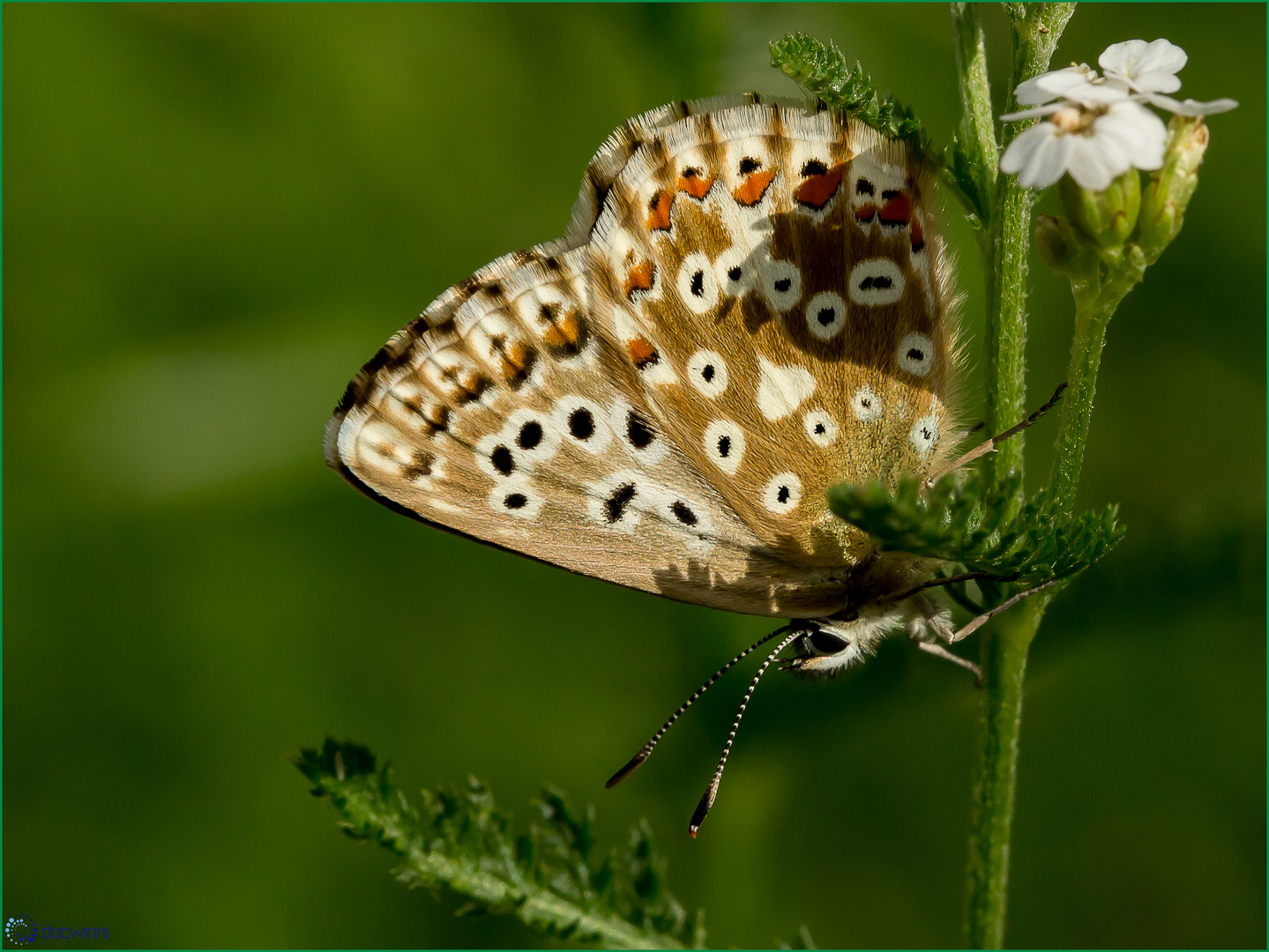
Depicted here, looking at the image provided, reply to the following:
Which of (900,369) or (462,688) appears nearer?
(900,369)

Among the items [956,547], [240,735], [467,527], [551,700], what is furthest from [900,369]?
[240,735]

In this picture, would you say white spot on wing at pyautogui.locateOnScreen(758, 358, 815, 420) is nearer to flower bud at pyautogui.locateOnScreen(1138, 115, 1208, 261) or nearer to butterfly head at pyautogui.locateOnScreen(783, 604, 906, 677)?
butterfly head at pyautogui.locateOnScreen(783, 604, 906, 677)

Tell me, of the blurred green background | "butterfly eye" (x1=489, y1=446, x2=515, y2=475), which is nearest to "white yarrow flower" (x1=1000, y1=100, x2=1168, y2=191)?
"butterfly eye" (x1=489, y1=446, x2=515, y2=475)

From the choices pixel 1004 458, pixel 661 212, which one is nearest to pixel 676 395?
pixel 661 212

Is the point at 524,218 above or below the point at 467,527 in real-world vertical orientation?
above

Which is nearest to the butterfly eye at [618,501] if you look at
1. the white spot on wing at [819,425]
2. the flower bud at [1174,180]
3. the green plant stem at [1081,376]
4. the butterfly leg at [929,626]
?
the white spot on wing at [819,425]

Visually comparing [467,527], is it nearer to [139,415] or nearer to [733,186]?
[733,186]

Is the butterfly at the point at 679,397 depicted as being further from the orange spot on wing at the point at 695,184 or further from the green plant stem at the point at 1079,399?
the green plant stem at the point at 1079,399
